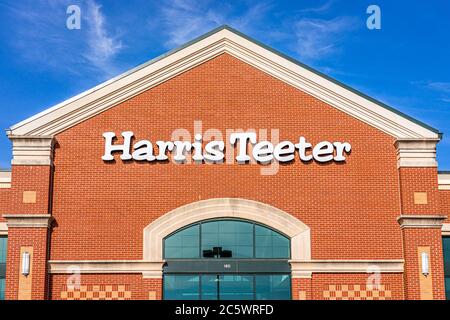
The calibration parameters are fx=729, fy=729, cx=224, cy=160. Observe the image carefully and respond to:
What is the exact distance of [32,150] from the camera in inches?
943

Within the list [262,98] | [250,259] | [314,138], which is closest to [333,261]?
[250,259]

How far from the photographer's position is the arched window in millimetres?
23672

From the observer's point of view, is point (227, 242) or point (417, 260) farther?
point (227, 242)

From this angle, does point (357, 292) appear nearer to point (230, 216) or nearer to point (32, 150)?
point (230, 216)

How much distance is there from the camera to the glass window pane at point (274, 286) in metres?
23.4

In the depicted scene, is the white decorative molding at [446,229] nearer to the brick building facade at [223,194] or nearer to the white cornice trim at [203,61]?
the brick building facade at [223,194]

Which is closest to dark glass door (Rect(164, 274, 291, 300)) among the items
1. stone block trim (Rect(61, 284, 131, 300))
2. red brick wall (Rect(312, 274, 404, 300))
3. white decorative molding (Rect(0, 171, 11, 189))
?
red brick wall (Rect(312, 274, 404, 300))

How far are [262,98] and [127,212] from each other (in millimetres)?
5966

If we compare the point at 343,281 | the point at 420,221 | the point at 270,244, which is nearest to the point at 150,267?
the point at 270,244

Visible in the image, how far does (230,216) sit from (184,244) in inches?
69.0

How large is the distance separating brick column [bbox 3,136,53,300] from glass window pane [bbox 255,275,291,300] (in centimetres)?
681

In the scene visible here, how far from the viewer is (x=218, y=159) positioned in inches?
952

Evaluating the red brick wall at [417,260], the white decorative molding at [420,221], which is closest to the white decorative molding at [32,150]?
the white decorative molding at [420,221]

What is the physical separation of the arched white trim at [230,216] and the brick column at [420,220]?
3.25 m
